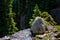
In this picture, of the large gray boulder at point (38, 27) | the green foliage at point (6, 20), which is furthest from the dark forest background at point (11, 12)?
the large gray boulder at point (38, 27)

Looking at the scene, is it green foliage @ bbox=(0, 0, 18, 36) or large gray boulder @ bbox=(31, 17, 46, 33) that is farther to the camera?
green foliage @ bbox=(0, 0, 18, 36)

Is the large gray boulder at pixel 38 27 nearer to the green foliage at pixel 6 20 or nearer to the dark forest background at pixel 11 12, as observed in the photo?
the dark forest background at pixel 11 12

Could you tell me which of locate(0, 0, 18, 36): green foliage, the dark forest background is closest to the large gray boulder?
the dark forest background

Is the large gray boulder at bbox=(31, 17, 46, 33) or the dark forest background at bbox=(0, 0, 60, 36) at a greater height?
the dark forest background at bbox=(0, 0, 60, 36)

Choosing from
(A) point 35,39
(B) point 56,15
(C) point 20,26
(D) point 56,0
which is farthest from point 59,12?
(A) point 35,39

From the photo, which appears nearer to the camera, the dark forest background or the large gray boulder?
the large gray boulder

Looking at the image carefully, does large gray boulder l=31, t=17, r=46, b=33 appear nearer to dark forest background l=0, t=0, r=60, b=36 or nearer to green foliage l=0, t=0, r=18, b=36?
dark forest background l=0, t=0, r=60, b=36

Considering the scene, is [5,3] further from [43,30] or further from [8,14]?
[43,30]

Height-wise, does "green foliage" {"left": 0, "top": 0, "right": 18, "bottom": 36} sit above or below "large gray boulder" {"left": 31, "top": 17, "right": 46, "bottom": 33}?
above

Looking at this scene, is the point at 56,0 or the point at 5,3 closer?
the point at 5,3

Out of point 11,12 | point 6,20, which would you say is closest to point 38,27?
point 6,20

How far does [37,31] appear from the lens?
26.0 feet

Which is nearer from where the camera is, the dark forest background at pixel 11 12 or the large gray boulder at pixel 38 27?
the large gray boulder at pixel 38 27

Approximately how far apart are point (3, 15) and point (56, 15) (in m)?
4.23
